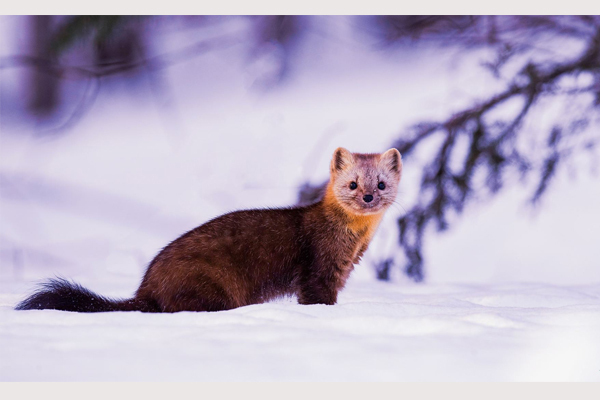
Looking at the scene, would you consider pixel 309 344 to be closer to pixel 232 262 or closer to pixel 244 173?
pixel 232 262

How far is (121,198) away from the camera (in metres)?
8.11

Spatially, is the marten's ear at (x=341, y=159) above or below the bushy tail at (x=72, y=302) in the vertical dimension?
above

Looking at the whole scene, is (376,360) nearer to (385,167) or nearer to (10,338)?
(10,338)

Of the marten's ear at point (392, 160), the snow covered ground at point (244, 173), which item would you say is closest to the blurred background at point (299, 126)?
the snow covered ground at point (244, 173)

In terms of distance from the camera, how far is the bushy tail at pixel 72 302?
3.83 metres

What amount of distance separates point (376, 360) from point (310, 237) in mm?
1720

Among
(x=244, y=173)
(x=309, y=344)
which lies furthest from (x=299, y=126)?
(x=309, y=344)

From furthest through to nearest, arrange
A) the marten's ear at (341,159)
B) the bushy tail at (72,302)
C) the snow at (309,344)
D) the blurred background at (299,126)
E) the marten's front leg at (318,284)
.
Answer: the blurred background at (299,126) → the marten's ear at (341,159) → the marten's front leg at (318,284) → the bushy tail at (72,302) → the snow at (309,344)

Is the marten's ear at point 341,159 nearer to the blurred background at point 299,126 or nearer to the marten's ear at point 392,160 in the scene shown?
the marten's ear at point 392,160

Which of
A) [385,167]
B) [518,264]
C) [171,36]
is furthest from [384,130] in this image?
[385,167]

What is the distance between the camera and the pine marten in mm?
3912

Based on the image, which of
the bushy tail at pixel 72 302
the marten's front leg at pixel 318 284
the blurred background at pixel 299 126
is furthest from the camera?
the blurred background at pixel 299 126

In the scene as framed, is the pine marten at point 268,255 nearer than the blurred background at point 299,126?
Yes

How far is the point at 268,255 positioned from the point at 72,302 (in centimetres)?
114
